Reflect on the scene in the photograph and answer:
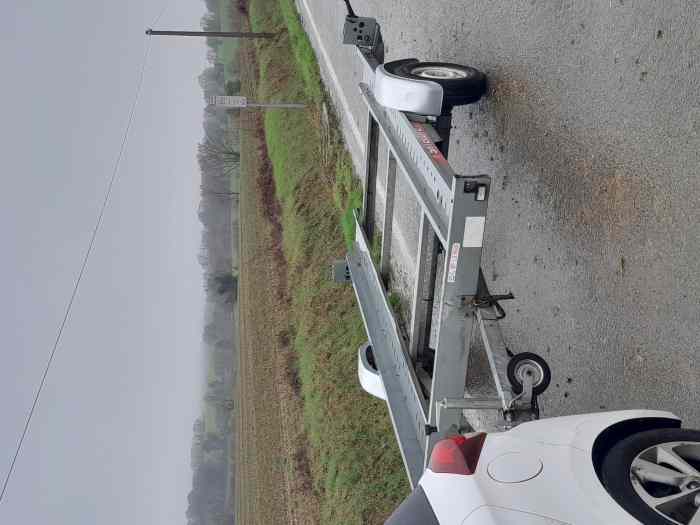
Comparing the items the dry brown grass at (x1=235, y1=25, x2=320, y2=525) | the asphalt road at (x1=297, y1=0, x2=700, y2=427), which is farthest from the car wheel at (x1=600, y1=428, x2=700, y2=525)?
the dry brown grass at (x1=235, y1=25, x2=320, y2=525)

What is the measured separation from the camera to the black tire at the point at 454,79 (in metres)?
3.94

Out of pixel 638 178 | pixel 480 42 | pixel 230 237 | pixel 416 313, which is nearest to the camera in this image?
pixel 638 178

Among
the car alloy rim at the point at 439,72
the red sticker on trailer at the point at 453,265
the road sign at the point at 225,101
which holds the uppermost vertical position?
the car alloy rim at the point at 439,72

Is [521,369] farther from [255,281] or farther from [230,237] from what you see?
[230,237]

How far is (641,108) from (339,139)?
6.18 metres

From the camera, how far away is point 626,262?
3.04 meters

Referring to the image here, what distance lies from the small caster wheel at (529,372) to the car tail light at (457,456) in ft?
2.18

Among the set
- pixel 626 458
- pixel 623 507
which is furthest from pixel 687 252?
pixel 623 507

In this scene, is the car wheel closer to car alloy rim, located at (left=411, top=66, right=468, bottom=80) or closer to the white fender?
the white fender

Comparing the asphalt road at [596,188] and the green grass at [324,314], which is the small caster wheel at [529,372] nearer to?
the asphalt road at [596,188]

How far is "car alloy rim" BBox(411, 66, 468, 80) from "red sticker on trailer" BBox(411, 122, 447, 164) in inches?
20.8

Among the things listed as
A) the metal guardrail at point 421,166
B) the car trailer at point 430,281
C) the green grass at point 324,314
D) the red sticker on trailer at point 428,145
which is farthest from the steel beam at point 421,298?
the green grass at point 324,314

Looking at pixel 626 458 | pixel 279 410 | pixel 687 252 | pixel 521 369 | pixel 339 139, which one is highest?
pixel 687 252

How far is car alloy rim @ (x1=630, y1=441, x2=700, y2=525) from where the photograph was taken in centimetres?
188
